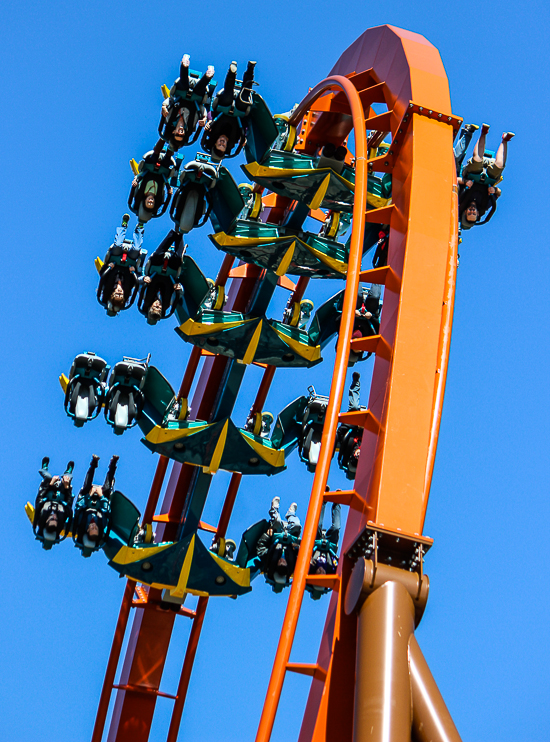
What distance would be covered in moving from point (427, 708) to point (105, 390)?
9.14 metres

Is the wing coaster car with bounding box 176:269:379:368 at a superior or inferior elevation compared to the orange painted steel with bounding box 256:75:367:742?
superior

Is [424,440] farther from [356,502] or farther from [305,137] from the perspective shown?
[305,137]

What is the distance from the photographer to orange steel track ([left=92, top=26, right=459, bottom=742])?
1055 centimetres

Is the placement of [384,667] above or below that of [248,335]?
below

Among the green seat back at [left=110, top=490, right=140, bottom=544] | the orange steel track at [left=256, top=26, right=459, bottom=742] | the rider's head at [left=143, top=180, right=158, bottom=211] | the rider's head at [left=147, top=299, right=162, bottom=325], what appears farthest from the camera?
the green seat back at [left=110, top=490, right=140, bottom=544]

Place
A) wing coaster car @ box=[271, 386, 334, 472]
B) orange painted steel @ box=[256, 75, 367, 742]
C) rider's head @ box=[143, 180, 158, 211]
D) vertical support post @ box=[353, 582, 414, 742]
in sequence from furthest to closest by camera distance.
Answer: wing coaster car @ box=[271, 386, 334, 472], rider's head @ box=[143, 180, 158, 211], orange painted steel @ box=[256, 75, 367, 742], vertical support post @ box=[353, 582, 414, 742]

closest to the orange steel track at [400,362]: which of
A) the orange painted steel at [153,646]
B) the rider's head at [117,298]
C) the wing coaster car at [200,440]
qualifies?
the rider's head at [117,298]

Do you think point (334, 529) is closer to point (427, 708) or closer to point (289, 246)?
point (289, 246)

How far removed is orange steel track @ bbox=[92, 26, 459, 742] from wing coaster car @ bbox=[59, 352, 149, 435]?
17.4 feet

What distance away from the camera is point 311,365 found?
18.7m

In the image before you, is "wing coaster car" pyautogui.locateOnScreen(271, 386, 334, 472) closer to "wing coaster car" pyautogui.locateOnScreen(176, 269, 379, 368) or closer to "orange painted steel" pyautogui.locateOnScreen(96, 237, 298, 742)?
"wing coaster car" pyautogui.locateOnScreen(176, 269, 379, 368)

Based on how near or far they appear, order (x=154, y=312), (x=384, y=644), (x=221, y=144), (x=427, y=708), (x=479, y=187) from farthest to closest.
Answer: (x=154, y=312), (x=221, y=144), (x=479, y=187), (x=384, y=644), (x=427, y=708)

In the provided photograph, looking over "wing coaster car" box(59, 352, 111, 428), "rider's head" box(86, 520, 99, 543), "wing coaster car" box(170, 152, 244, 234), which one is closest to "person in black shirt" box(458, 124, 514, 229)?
"wing coaster car" box(170, 152, 244, 234)

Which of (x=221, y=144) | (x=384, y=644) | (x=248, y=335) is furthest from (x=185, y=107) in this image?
(x=384, y=644)
